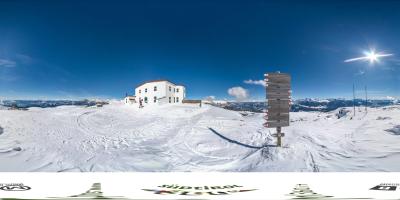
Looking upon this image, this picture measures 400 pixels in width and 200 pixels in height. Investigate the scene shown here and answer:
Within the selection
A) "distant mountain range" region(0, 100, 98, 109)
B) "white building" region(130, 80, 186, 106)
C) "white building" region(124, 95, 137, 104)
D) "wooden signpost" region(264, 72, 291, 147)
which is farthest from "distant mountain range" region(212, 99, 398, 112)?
"distant mountain range" region(0, 100, 98, 109)

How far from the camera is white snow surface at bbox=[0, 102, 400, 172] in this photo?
6770 mm

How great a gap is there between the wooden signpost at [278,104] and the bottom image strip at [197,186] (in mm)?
772

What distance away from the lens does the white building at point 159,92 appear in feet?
23.0

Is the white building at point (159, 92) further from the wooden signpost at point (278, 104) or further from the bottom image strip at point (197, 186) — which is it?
the wooden signpost at point (278, 104)

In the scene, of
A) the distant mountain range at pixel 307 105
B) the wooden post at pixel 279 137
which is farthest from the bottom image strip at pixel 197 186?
the distant mountain range at pixel 307 105

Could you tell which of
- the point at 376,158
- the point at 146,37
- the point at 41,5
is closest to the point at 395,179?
the point at 376,158

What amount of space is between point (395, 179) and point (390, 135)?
0.73 m

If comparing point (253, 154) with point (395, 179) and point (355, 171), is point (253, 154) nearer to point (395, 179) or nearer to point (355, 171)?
point (355, 171)

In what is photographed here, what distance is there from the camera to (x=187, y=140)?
7.01 m

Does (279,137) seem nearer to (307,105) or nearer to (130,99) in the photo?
(307,105)

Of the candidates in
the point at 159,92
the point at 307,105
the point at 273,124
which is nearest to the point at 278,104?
the point at 273,124

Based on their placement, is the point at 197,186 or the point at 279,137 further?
the point at 279,137

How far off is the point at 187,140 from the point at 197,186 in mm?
1072

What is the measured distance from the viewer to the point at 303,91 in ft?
22.9
